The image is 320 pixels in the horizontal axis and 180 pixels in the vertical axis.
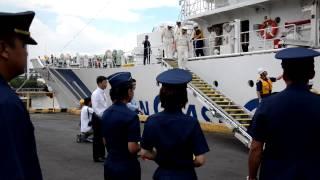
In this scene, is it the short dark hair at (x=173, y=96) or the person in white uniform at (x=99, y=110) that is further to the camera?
the person in white uniform at (x=99, y=110)

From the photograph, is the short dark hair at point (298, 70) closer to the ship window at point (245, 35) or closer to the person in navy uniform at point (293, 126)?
the person in navy uniform at point (293, 126)

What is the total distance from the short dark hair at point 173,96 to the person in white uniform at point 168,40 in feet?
42.2

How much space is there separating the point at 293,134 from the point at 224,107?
991cm

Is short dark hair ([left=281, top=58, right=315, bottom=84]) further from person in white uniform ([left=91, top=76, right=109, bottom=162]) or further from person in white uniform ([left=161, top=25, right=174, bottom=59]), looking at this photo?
person in white uniform ([left=161, top=25, right=174, bottom=59])

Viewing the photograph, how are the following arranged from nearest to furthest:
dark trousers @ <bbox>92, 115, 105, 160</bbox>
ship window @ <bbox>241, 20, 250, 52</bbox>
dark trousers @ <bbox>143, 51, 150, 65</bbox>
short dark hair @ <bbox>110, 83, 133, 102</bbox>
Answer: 1. short dark hair @ <bbox>110, 83, 133, 102</bbox>
2. dark trousers @ <bbox>92, 115, 105, 160</bbox>
3. ship window @ <bbox>241, 20, 250, 52</bbox>
4. dark trousers @ <bbox>143, 51, 150, 65</bbox>

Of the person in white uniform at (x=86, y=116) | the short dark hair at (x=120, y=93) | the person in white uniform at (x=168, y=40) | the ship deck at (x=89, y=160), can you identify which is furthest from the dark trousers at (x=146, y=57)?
the short dark hair at (x=120, y=93)

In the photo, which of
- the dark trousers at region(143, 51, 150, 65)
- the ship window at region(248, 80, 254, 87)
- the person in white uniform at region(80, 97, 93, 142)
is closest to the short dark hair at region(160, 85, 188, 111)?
the person in white uniform at region(80, 97, 93, 142)

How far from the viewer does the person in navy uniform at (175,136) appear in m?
3.04

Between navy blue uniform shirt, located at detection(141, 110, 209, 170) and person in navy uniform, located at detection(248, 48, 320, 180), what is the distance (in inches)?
18.3

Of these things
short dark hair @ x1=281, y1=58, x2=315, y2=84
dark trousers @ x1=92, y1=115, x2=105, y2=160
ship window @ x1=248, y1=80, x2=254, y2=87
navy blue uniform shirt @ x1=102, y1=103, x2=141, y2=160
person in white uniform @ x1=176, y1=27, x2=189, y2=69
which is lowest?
dark trousers @ x1=92, y1=115, x2=105, y2=160

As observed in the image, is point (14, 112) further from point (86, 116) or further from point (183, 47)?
point (183, 47)

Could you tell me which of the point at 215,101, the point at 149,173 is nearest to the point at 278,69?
the point at 215,101

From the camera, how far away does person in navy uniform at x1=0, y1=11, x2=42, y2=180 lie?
5.27ft

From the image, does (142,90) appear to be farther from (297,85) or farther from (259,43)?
(297,85)
